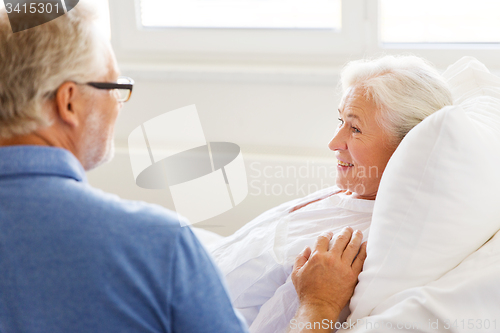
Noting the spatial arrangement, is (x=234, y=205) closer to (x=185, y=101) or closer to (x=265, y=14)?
(x=185, y=101)

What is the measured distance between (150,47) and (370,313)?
165 cm

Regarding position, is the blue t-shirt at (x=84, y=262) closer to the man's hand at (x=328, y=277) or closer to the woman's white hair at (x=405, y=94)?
the man's hand at (x=328, y=277)

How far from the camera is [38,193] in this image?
0.75 m

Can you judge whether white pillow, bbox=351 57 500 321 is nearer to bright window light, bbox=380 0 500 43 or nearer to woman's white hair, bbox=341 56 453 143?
woman's white hair, bbox=341 56 453 143

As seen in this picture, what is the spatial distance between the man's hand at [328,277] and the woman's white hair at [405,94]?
34 cm

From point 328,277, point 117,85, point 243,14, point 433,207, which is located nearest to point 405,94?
point 433,207

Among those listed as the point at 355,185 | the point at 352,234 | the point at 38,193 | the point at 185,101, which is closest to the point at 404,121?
the point at 355,185

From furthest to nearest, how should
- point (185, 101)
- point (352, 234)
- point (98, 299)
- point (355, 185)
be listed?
point (185, 101) → point (355, 185) → point (352, 234) → point (98, 299)

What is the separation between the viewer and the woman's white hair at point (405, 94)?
1298mm

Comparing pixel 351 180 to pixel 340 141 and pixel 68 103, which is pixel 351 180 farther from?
pixel 68 103

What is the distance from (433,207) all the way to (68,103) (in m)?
0.72

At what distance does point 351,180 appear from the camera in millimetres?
1370

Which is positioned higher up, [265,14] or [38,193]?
[265,14]

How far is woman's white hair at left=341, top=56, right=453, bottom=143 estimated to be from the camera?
4.26ft
